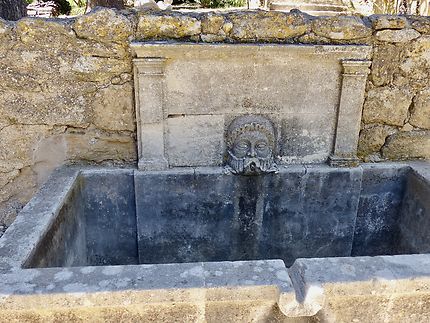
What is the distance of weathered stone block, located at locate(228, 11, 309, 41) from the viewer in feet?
7.95

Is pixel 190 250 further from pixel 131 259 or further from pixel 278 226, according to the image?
pixel 278 226

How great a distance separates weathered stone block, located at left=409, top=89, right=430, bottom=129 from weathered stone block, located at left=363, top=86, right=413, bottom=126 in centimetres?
5

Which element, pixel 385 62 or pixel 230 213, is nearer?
pixel 385 62

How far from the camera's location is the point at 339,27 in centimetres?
247

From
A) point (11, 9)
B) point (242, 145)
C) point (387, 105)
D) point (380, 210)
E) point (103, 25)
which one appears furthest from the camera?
point (11, 9)

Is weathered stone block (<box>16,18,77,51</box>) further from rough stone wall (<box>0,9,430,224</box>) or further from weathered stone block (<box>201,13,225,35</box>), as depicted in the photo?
weathered stone block (<box>201,13,225,35</box>)

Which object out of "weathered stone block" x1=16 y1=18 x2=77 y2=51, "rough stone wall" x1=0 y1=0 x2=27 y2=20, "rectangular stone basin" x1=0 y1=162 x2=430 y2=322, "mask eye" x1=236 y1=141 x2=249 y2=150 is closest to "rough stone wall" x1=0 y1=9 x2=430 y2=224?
"weathered stone block" x1=16 y1=18 x2=77 y2=51

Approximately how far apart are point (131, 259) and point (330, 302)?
156 cm

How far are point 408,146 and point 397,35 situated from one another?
0.77 meters

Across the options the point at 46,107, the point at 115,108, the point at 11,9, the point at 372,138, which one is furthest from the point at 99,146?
the point at 11,9

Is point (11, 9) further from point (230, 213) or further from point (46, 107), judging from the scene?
point (230, 213)

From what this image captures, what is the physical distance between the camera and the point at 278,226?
110 inches

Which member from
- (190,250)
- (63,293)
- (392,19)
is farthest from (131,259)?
(392,19)

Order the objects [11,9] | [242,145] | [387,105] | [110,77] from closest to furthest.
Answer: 1. [110,77]
2. [242,145]
3. [387,105]
4. [11,9]
